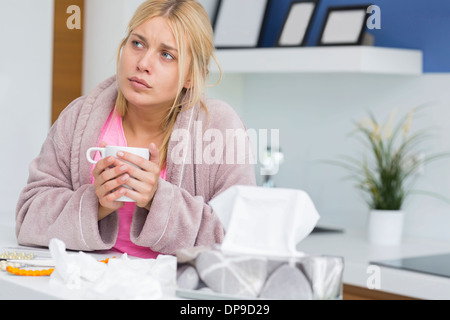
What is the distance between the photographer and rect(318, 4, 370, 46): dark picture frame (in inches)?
114

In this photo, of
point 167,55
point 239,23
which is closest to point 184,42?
point 167,55

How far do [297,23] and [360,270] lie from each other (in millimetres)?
1195

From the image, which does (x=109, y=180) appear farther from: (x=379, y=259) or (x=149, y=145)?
(x=379, y=259)

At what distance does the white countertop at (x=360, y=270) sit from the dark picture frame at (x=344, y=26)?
0.77m

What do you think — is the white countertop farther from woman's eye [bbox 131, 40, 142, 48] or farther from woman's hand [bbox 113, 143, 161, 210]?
woman's eye [bbox 131, 40, 142, 48]

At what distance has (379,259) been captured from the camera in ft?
8.14

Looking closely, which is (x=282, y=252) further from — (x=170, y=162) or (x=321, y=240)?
(x=321, y=240)

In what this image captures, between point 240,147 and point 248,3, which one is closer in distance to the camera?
point 240,147

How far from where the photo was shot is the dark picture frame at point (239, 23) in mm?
3270

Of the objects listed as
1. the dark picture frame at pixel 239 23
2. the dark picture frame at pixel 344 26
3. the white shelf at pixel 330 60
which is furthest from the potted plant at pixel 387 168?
the dark picture frame at pixel 239 23

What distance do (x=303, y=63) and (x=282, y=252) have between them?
205 cm

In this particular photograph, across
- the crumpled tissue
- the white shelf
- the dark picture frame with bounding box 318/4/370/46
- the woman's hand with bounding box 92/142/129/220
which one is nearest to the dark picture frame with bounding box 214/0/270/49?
the white shelf

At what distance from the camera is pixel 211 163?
160cm
